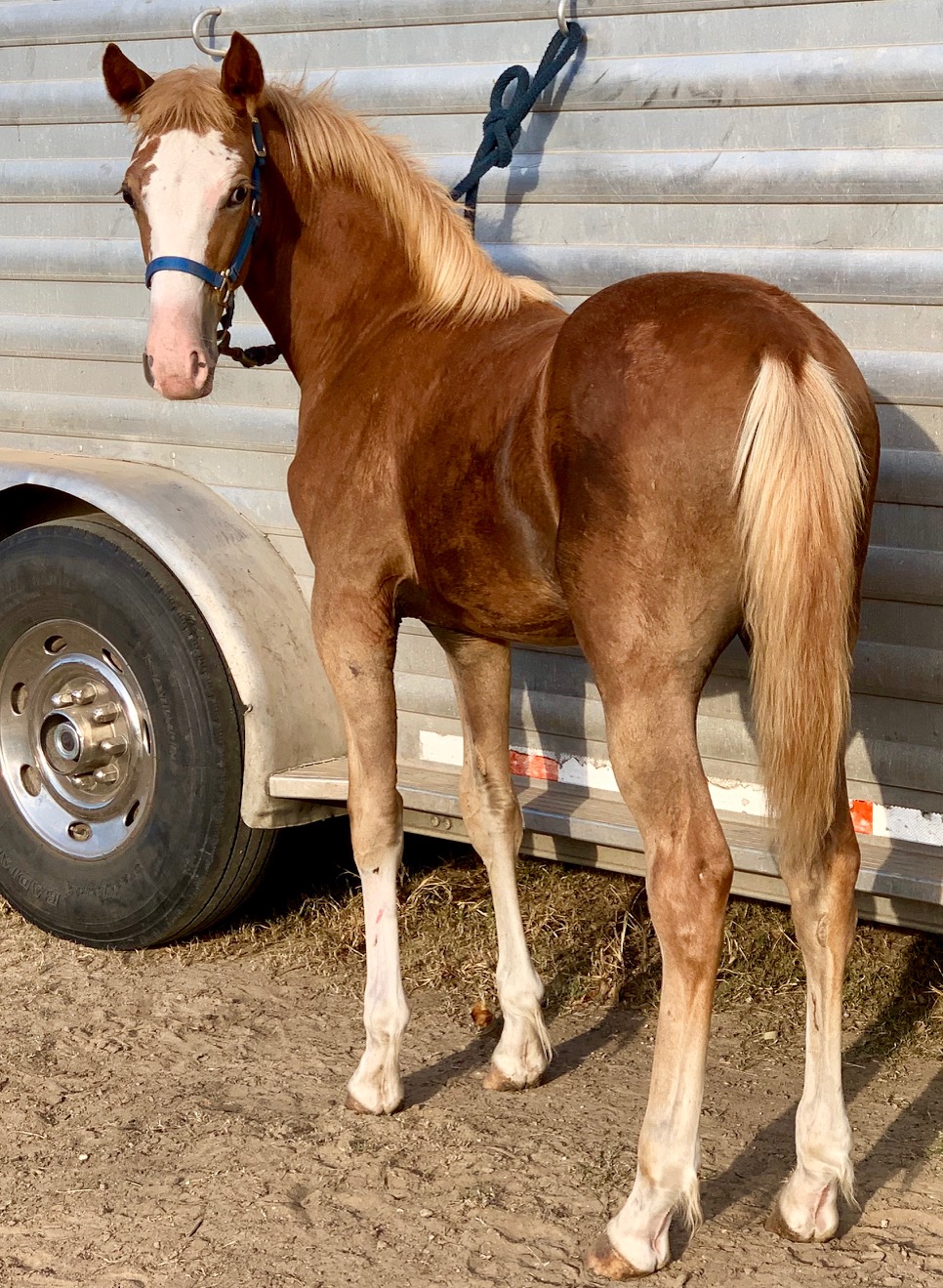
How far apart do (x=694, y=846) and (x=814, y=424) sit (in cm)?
72

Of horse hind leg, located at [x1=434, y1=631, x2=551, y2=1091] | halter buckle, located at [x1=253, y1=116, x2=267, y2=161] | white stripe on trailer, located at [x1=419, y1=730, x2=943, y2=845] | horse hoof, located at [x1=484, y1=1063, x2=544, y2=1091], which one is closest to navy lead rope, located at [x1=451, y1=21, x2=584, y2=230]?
halter buckle, located at [x1=253, y1=116, x2=267, y2=161]

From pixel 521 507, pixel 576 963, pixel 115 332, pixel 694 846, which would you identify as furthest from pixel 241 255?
pixel 576 963

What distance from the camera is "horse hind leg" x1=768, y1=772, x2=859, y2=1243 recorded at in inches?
104

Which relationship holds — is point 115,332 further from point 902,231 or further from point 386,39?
point 902,231

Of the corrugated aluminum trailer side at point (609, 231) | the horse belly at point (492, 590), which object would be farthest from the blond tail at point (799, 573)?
the corrugated aluminum trailer side at point (609, 231)

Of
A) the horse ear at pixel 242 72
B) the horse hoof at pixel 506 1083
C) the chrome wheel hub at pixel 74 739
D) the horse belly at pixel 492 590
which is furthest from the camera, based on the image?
the chrome wheel hub at pixel 74 739

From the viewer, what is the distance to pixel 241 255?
2971mm

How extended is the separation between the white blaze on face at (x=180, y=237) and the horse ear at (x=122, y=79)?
33 centimetres

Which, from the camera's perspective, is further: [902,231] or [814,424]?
[902,231]

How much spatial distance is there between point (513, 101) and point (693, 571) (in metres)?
1.35

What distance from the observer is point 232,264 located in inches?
116

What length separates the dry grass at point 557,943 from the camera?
3680 millimetres

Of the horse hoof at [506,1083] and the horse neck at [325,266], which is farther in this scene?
the horse hoof at [506,1083]

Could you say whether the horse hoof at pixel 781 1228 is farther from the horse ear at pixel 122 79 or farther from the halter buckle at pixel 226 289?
the horse ear at pixel 122 79
